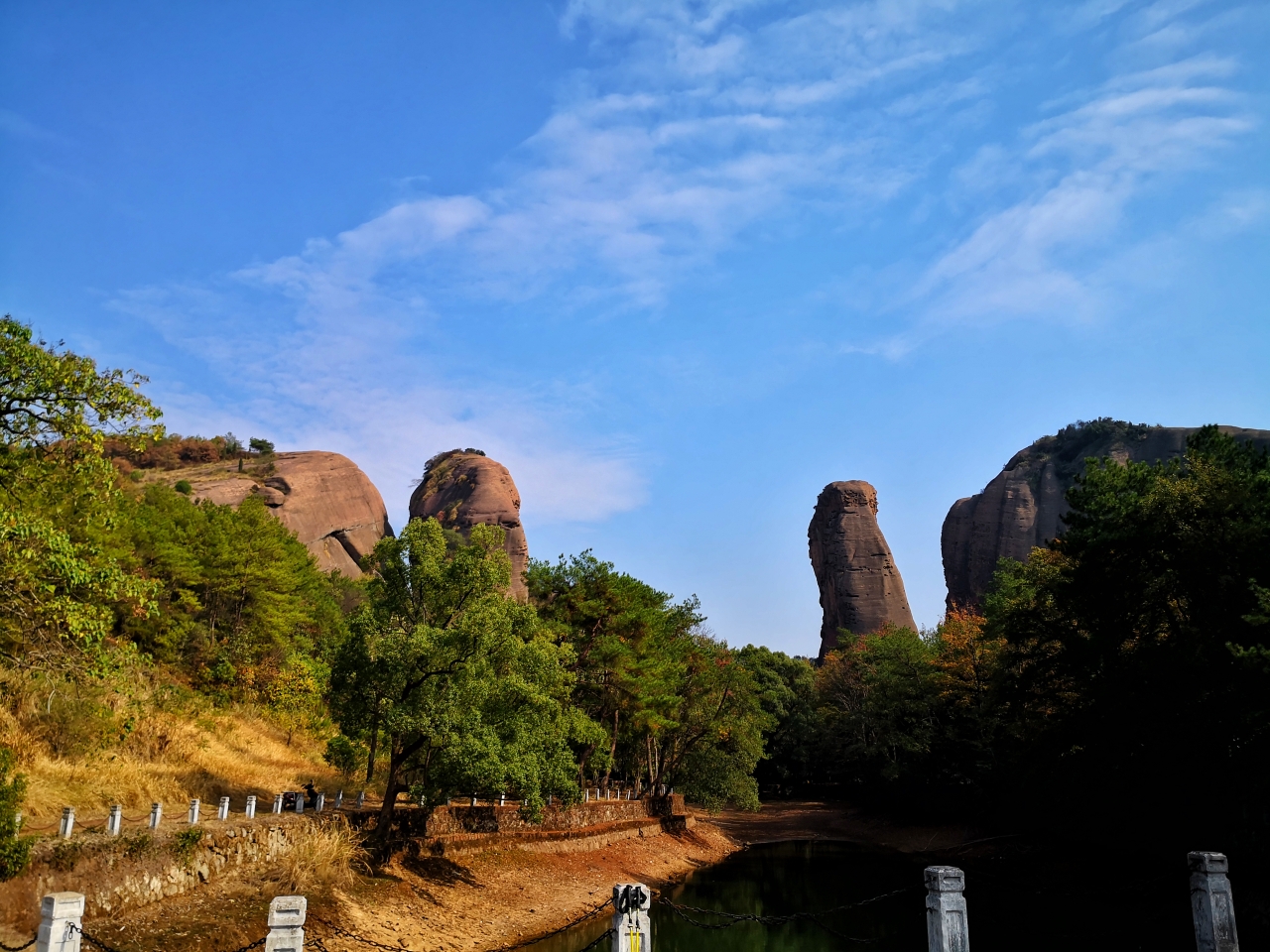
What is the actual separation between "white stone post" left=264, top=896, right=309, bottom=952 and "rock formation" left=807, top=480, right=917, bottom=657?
95.0 meters

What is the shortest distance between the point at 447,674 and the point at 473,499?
69.4m

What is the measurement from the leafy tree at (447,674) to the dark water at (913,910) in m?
5.11

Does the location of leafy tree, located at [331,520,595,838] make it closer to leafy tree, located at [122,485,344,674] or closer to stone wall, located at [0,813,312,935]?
stone wall, located at [0,813,312,935]

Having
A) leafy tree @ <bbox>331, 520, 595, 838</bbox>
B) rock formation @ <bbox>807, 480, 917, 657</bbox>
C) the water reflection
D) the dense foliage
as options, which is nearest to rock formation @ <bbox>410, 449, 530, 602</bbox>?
rock formation @ <bbox>807, 480, 917, 657</bbox>

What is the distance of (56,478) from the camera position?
14.6 m

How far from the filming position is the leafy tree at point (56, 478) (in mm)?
13695

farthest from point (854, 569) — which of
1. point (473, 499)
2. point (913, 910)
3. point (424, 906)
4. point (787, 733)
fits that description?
point (424, 906)

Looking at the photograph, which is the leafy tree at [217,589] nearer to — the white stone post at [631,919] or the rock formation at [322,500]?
the rock formation at [322,500]

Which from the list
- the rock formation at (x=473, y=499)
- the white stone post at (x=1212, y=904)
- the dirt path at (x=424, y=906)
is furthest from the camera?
the rock formation at (x=473, y=499)

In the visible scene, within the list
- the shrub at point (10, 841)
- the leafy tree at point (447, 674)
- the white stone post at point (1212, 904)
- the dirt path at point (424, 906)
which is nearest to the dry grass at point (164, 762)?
the shrub at point (10, 841)

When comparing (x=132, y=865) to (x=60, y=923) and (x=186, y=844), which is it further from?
(x=60, y=923)

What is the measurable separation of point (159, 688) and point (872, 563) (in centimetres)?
8725

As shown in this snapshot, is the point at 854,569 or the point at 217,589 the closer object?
the point at 217,589

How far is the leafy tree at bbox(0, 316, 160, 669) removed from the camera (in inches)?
539
